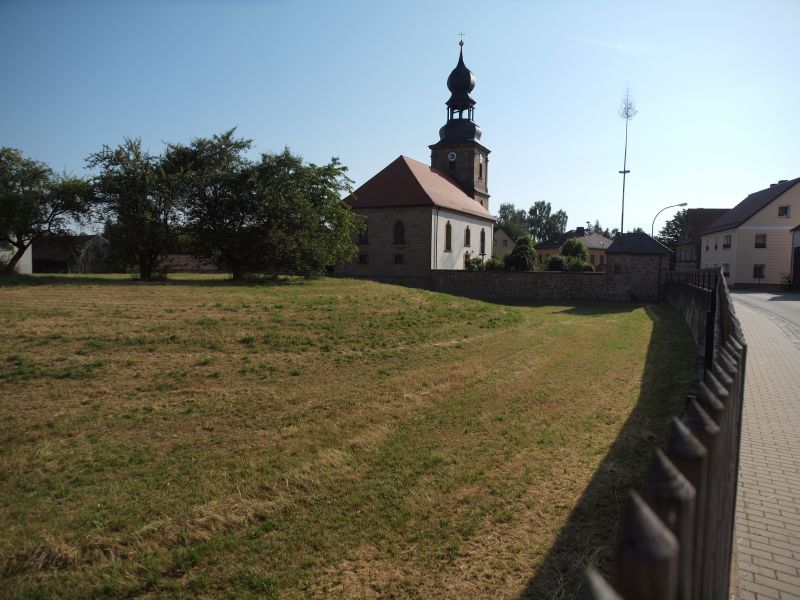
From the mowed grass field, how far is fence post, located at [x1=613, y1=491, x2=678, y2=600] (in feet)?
12.0

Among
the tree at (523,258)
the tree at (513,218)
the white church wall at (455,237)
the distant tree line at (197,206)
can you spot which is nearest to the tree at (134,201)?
the distant tree line at (197,206)

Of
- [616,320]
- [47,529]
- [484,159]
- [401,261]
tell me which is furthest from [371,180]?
[47,529]

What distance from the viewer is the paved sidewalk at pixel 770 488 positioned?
3.99 meters

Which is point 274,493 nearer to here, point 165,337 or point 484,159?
point 165,337

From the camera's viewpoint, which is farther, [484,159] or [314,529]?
[484,159]

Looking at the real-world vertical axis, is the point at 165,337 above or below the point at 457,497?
above

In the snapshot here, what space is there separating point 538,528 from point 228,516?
3289 mm

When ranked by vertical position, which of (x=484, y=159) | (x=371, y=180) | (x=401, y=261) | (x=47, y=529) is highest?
(x=484, y=159)

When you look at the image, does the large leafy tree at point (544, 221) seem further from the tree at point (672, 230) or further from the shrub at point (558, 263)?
the shrub at point (558, 263)

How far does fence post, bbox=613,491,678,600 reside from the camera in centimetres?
108

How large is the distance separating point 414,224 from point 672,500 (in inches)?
1693

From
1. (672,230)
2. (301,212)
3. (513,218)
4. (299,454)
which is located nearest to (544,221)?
(513,218)

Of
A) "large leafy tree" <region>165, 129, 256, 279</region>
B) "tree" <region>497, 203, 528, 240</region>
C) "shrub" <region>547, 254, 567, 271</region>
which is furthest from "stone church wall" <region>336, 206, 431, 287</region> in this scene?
"tree" <region>497, 203, 528, 240</region>

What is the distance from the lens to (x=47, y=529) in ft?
17.6
